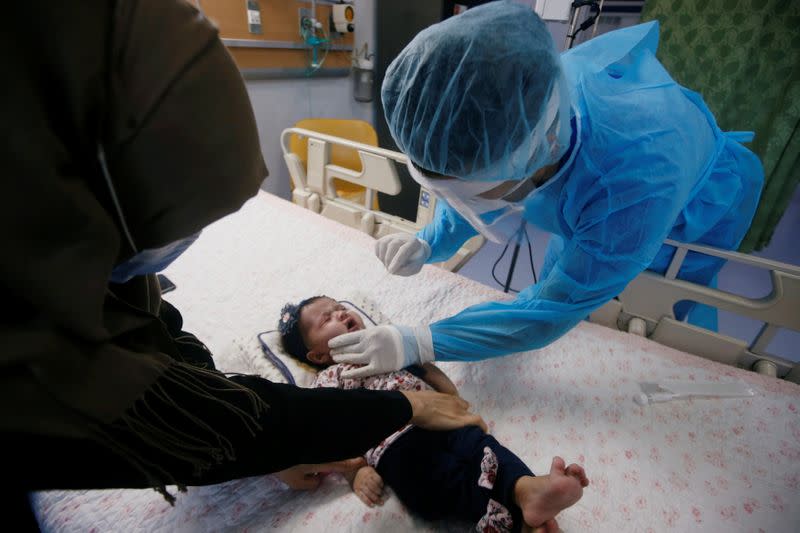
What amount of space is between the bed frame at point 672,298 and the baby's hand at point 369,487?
1.09m

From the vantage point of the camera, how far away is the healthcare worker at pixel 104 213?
15.0 inches

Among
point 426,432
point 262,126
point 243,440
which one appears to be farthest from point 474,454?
point 262,126

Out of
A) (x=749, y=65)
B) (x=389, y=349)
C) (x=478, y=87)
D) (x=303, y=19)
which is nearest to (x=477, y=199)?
(x=478, y=87)

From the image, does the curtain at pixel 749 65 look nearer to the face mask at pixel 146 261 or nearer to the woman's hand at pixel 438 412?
the woman's hand at pixel 438 412

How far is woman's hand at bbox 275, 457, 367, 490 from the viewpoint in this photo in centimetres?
100

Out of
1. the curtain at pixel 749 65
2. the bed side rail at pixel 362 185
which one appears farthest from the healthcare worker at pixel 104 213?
the curtain at pixel 749 65

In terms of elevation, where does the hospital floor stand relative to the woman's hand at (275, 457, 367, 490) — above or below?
below

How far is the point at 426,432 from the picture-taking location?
3.55ft

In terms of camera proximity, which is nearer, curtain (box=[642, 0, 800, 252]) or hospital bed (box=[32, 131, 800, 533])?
hospital bed (box=[32, 131, 800, 533])

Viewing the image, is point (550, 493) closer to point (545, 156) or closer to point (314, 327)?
point (545, 156)

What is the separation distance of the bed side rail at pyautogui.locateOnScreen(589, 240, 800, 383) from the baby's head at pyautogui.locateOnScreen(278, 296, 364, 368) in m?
1.08

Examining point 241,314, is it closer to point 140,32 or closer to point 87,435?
point 87,435

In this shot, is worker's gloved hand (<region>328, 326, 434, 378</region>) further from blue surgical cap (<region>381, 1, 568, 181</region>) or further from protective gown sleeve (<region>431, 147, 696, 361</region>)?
blue surgical cap (<region>381, 1, 568, 181</region>)

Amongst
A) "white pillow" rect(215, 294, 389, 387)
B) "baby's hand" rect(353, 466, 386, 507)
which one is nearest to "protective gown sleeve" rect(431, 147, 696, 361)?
"baby's hand" rect(353, 466, 386, 507)
